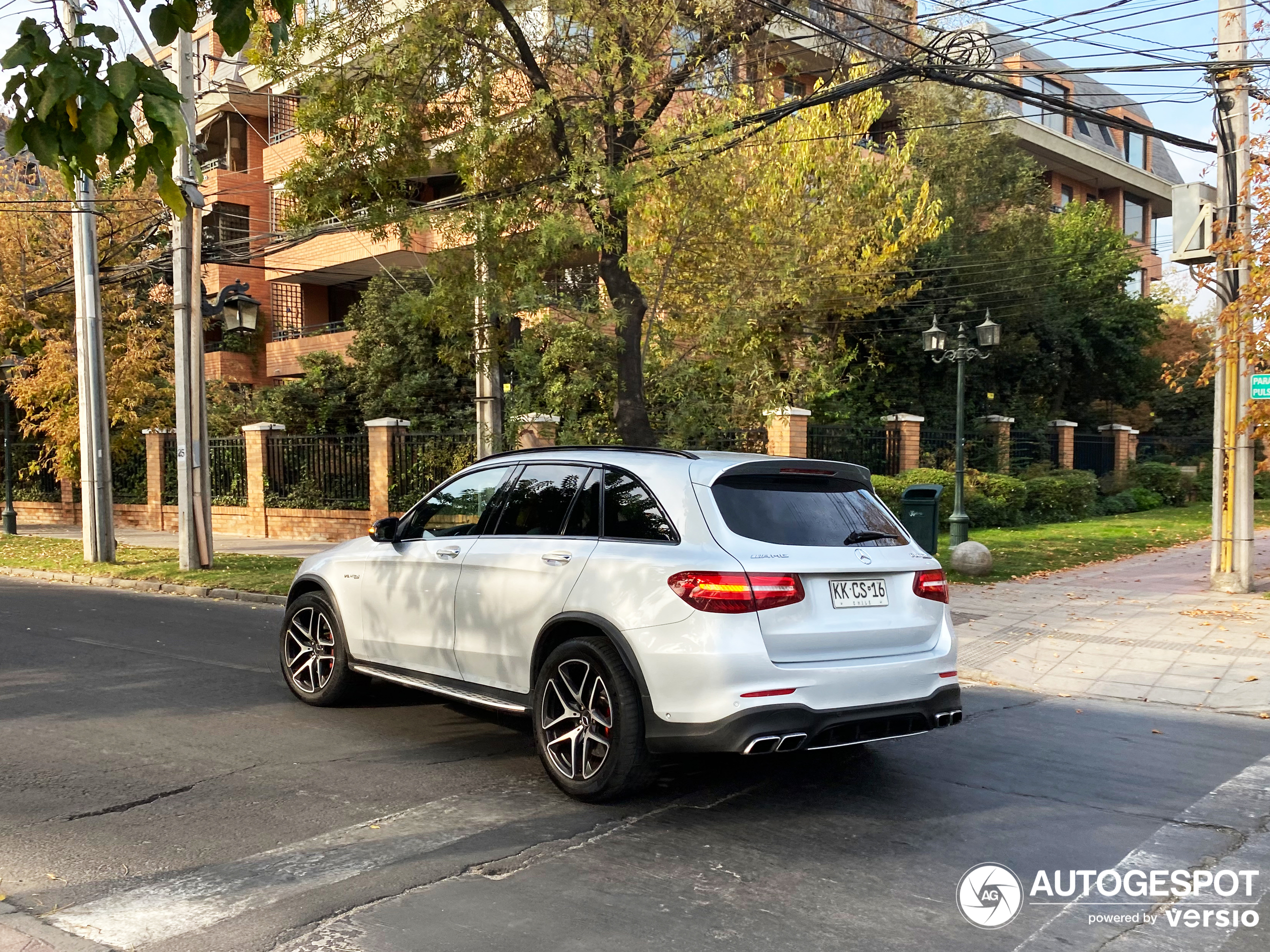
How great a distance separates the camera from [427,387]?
25.2 m

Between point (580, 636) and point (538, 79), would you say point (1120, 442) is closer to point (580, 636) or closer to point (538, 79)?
point (538, 79)

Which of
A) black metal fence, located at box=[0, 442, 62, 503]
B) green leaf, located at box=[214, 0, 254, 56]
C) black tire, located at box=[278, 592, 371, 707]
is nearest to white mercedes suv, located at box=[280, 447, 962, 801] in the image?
black tire, located at box=[278, 592, 371, 707]

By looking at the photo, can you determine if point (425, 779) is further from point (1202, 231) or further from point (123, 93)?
point (1202, 231)

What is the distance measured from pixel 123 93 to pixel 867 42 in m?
16.8

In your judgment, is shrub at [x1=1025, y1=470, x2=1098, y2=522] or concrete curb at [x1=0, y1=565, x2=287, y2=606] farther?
shrub at [x1=1025, y1=470, x2=1098, y2=522]

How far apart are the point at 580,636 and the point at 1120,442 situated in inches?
1102

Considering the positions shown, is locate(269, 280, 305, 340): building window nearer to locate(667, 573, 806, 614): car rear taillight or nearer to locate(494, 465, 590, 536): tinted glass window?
locate(494, 465, 590, 536): tinted glass window

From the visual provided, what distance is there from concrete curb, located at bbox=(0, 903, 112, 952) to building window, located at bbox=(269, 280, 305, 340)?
32747mm

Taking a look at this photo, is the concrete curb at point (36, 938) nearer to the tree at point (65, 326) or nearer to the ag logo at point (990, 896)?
the ag logo at point (990, 896)

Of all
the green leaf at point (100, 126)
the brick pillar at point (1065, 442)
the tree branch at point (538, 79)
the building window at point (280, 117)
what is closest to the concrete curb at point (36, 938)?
the green leaf at point (100, 126)

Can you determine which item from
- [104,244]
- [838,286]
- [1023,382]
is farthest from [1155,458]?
[104,244]

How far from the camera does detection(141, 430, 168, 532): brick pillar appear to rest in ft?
84.8

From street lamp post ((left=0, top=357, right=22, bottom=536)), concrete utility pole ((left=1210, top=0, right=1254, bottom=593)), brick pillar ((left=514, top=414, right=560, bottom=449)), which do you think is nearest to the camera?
concrete utility pole ((left=1210, top=0, right=1254, bottom=593))

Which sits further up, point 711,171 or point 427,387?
point 711,171
